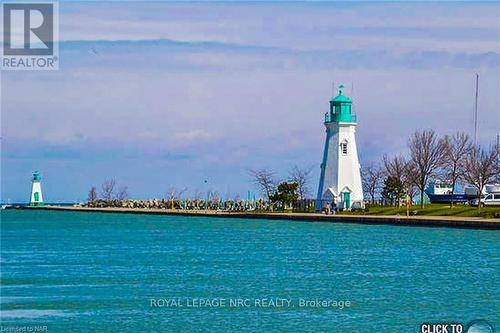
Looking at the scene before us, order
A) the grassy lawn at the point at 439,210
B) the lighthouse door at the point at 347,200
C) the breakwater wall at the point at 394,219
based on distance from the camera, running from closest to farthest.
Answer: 1. the breakwater wall at the point at 394,219
2. the grassy lawn at the point at 439,210
3. the lighthouse door at the point at 347,200

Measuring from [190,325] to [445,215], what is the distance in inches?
1894

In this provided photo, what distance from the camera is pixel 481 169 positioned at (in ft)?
256

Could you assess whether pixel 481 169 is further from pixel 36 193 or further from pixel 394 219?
pixel 36 193

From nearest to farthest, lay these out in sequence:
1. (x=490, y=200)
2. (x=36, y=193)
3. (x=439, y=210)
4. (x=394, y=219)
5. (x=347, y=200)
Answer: (x=394, y=219)
(x=439, y=210)
(x=347, y=200)
(x=490, y=200)
(x=36, y=193)

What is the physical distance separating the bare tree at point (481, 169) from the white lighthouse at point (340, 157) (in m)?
8.15

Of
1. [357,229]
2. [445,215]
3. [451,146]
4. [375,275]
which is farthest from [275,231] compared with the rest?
[375,275]

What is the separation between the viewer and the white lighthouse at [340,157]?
80.1 m

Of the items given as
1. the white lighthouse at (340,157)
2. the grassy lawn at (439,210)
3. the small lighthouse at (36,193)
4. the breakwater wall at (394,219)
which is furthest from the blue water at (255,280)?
the small lighthouse at (36,193)

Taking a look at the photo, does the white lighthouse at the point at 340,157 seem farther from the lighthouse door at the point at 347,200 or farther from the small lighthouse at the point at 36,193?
the small lighthouse at the point at 36,193

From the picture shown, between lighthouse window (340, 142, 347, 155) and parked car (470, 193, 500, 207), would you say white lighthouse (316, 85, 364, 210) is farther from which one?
parked car (470, 193, 500, 207)

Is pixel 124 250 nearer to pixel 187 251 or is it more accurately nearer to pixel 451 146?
pixel 187 251

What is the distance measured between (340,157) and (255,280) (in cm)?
4374

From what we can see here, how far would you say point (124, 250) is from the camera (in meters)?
54.0

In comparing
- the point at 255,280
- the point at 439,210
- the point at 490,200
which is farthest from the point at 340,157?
the point at 255,280
